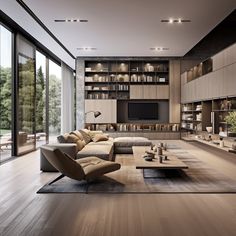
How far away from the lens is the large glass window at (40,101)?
1096cm

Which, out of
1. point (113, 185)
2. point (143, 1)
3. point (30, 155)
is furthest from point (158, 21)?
point (30, 155)

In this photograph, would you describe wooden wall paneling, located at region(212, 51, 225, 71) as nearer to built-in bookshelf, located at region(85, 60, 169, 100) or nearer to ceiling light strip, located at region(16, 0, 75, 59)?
built-in bookshelf, located at region(85, 60, 169, 100)

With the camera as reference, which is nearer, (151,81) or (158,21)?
(158,21)

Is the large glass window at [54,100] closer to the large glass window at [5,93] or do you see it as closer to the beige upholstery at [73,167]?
the large glass window at [5,93]

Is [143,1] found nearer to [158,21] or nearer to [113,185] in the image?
[158,21]

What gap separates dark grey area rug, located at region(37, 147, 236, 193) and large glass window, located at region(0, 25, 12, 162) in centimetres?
280

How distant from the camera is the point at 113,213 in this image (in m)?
3.88

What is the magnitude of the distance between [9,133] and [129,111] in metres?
5.59

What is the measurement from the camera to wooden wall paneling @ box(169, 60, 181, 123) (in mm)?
12727

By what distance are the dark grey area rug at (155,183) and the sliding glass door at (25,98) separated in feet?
12.1

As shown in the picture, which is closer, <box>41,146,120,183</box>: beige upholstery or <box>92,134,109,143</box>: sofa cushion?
<box>41,146,120,183</box>: beige upholstery

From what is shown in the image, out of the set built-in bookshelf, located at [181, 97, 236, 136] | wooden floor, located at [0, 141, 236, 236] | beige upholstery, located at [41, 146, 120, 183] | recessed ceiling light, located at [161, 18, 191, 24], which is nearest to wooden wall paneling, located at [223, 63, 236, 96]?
built-in bookshelf, located at [181, 97, 236, 136]

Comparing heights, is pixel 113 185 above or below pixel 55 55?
below

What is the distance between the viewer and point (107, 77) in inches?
502
